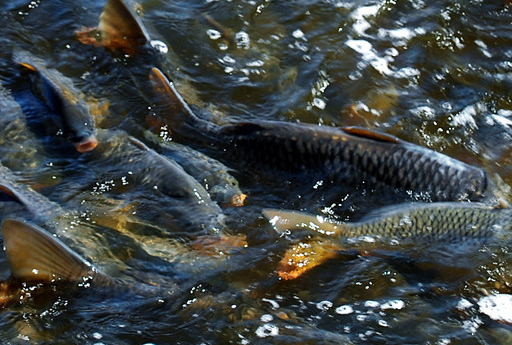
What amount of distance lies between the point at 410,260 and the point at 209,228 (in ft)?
3.90

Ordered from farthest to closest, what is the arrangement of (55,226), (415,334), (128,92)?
(128,92) < (55,226) < (415,334)

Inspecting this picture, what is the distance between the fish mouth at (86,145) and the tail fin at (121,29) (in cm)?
129

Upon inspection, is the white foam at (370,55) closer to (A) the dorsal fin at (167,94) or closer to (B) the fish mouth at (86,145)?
(A) the dorsal fin at (167,94)

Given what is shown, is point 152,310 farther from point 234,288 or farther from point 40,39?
point 40,39

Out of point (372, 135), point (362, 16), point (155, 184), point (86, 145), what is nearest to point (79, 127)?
point (86, 145)

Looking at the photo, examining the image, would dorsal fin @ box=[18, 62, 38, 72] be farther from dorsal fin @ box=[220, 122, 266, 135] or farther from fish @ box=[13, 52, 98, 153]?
dorsal fin @ box=[220, 122, 266, 135]

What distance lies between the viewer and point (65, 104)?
209 inches

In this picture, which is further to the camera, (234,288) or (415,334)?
(234,288)

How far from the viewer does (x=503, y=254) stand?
410 centimetres

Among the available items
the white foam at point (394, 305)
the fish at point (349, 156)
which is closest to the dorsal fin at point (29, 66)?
the fish at point (349, 156)

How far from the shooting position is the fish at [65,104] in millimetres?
→ 5148

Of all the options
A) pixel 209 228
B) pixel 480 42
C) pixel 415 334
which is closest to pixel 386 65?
pixel 480 42

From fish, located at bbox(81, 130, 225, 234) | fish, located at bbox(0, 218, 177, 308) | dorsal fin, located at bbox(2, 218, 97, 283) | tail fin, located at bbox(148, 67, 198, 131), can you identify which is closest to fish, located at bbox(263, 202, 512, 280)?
fish, located at bbox(81, 130, 225, 234)

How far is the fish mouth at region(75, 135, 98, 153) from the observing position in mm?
5078
